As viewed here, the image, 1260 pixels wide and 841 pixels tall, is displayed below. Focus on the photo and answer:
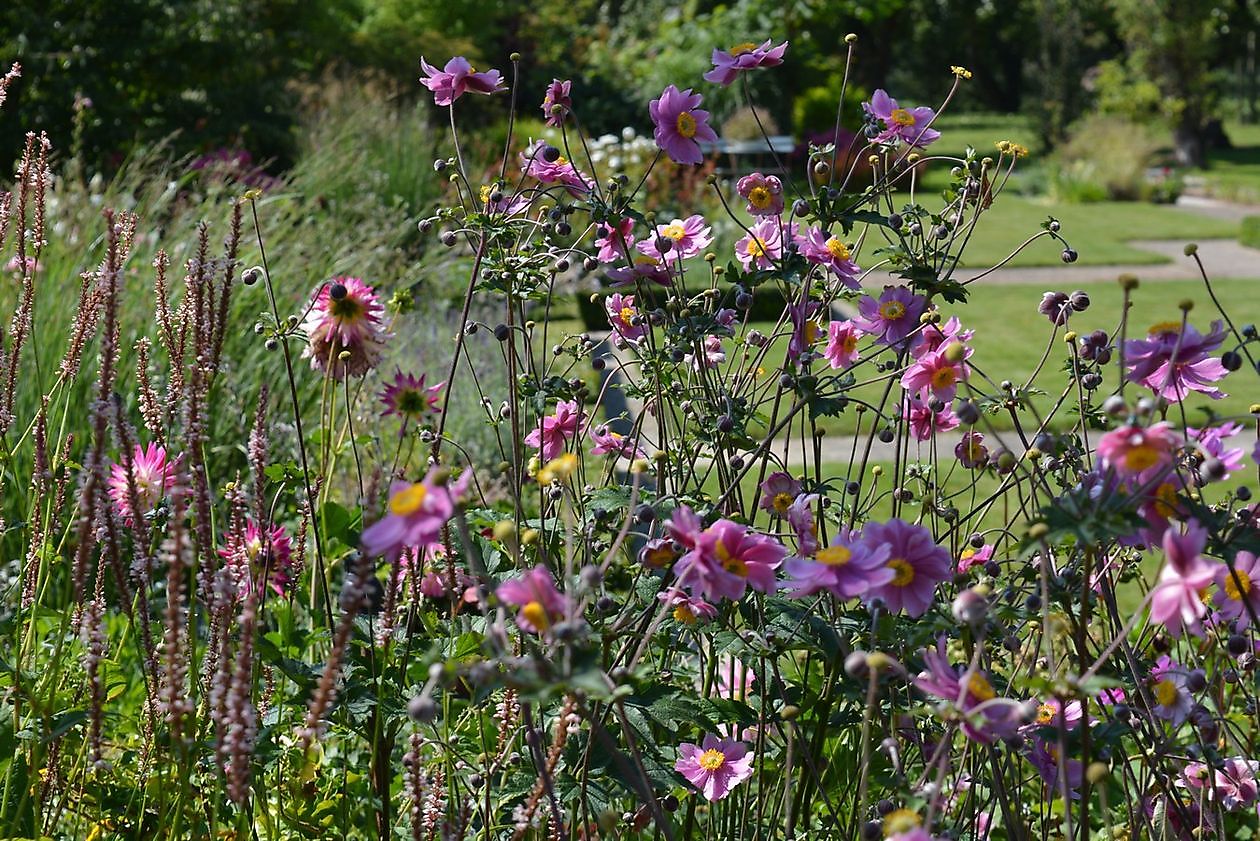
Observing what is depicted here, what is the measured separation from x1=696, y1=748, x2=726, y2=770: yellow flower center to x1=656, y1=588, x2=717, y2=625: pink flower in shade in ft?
0.65

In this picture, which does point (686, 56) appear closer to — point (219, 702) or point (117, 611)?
point (117, 611)

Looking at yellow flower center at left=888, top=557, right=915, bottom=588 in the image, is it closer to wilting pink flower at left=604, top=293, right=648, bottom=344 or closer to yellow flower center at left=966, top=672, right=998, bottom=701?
yellow flower center at left=966, top=672, right=998, bottom=701

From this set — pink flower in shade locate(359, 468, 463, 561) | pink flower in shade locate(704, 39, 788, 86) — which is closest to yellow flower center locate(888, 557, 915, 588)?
pink flower in shade locate(359, 468, 463, 561)

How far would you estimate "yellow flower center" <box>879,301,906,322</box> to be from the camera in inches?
70.4

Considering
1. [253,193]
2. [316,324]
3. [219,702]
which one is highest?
[253,193]

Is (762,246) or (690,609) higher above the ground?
(762,246)

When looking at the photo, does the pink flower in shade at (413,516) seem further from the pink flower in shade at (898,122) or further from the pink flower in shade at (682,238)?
the pink flower in shade at (898,122)

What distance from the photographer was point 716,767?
1.67 metres

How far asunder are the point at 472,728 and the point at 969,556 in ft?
2.58

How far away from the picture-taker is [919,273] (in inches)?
68.4

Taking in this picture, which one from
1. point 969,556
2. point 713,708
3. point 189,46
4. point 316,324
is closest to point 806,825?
point 713,708

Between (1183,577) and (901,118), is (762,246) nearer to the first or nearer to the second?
(901,118)

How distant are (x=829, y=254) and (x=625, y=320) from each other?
→ 0.36 metres

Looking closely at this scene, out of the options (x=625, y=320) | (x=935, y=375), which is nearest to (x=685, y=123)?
(x=625, y=320)
